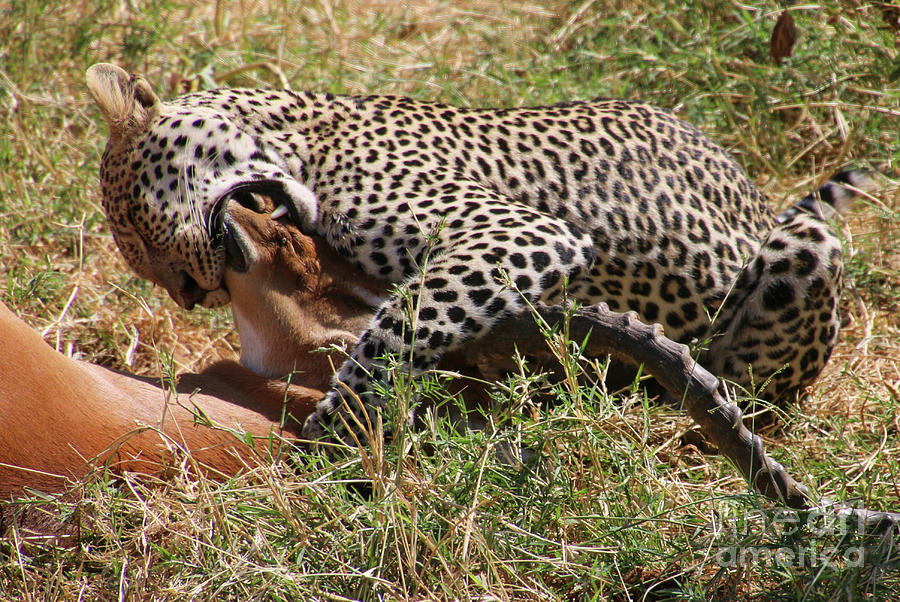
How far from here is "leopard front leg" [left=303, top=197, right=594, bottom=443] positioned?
358 cm

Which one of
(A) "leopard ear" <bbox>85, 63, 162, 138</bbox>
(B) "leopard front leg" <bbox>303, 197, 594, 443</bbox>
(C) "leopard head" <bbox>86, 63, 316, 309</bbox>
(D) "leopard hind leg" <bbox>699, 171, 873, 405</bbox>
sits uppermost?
(A) "leopard ear" <bbox>85, 63, 162, 138</bbox>

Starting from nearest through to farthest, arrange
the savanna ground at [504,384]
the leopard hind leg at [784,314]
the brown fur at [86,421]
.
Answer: the savanna ground at [504,384], the brown fur at [86,421], the leopard hind leg at [784,314]

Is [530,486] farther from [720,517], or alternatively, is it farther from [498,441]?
[720,517]

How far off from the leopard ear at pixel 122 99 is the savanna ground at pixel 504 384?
3.11ft

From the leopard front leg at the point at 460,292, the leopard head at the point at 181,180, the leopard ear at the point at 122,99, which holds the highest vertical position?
the leopard ear at the point at 122,99

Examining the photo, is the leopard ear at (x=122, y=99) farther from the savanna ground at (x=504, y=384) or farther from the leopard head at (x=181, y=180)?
the savanna ground at (x=504, y=384)

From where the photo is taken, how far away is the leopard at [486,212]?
13.1 feet

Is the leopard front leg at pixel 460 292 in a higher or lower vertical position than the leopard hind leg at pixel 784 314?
higher

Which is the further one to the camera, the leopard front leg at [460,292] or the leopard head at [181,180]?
the leopard head at [181,180]

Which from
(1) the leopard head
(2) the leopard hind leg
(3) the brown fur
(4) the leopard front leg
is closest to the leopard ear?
(1) the leopard head

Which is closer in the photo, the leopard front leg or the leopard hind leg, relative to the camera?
the leopard front leg

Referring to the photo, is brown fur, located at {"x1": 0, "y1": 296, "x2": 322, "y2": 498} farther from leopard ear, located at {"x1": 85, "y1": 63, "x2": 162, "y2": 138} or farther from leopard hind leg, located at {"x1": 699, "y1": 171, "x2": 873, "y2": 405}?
leopard hind leg, located at {"x1": 699, "y1": 171, "x2": 873, "y2": 405}

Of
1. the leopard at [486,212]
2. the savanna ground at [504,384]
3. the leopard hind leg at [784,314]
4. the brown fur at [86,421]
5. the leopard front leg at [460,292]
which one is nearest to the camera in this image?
the savanna ground at [504,384]

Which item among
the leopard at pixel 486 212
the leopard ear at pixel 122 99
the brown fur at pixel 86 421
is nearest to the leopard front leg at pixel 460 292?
the leopard at pixel 486 212
